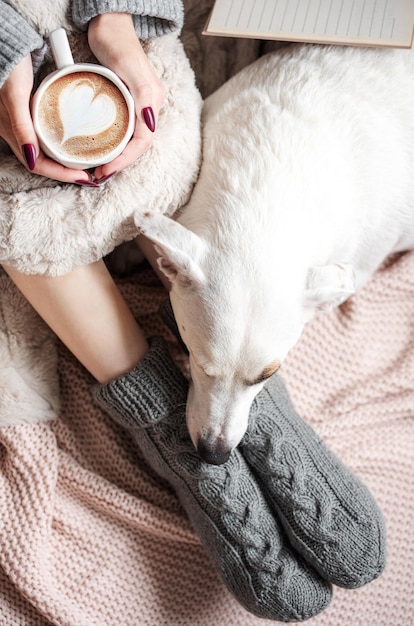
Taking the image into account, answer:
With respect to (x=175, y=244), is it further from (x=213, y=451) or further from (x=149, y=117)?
(x=213, y=451)

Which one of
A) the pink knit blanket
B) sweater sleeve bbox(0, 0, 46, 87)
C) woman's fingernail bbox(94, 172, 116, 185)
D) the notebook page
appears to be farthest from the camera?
the pink knit blanket

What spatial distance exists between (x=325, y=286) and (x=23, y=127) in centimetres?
56

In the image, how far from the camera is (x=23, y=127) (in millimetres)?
1039

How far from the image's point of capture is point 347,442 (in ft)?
4.95

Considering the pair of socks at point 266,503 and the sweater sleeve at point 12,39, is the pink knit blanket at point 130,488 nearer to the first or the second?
the pair of socks at point 266,503

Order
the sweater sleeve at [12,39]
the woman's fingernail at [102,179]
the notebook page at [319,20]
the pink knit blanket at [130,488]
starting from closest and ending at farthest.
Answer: the sweater sleeve at [12,39], the woman's fingernail at [102,179], the notebook page at [319,20], the pink knit blanket at [130,488]

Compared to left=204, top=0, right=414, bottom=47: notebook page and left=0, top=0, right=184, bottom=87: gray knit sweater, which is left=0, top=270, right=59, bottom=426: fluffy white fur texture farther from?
left=204, top=0, right=414, bottom=47: notebook page

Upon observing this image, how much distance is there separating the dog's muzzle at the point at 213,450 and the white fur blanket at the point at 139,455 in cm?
30

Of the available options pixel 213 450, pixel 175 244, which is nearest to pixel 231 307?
pixel 175 244

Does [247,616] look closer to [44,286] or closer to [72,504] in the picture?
[72,504]

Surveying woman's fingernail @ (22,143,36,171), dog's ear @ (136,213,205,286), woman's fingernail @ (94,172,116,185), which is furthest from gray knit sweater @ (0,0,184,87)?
dog's ear @ (136,213,205,286)

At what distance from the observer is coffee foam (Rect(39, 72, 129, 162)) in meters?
1.07

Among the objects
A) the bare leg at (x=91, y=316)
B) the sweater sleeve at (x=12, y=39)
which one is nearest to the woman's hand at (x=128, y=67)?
the sweater sleeve at (x=12, y=39)

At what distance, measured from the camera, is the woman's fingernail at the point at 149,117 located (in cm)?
113
